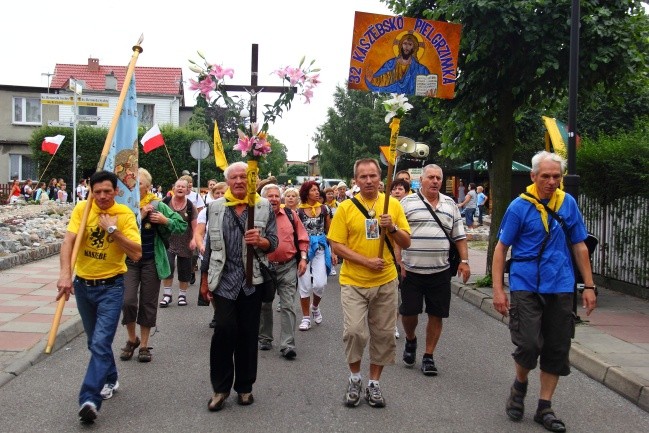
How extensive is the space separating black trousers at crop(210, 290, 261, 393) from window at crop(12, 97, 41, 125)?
4404 cm

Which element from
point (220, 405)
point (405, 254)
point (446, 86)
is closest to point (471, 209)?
point (446, 86)

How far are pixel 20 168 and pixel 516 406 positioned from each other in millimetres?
44962

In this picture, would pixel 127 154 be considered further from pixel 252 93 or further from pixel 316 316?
pixel 316 316

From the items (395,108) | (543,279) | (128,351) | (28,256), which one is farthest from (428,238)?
(28,256)

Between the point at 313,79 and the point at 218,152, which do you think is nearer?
the point at 313,79

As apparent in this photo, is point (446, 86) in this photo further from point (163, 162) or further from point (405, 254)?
point (163, 162)

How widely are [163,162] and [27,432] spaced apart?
37077 mm

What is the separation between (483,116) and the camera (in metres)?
11.6

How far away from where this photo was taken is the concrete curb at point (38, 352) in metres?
6.33

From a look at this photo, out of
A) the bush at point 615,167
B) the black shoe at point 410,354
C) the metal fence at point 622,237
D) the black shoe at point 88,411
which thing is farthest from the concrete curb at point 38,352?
the metal fence at point 622,237

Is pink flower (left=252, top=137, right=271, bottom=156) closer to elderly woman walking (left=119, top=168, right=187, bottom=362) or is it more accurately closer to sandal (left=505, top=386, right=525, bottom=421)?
elderly woman walking (left=119, top=168, right=187, bottom=362)

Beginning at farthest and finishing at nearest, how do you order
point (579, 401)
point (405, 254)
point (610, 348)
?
point (610, 348) < point (405, 254) < point (579, 401)

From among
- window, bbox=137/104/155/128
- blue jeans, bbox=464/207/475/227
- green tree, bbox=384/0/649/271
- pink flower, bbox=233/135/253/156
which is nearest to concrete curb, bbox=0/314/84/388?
pink flower, bbox=233/135/253/156

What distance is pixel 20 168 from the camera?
4500cm
